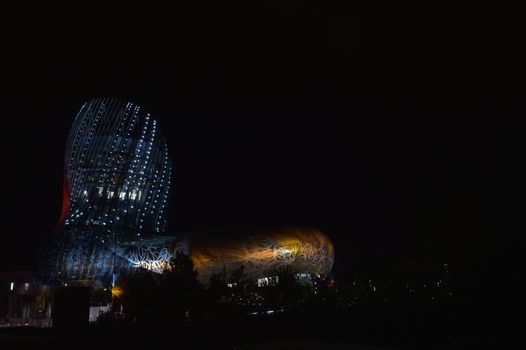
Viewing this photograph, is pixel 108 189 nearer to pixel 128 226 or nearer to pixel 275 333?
pixel 128 226

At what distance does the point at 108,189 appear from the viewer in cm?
6688

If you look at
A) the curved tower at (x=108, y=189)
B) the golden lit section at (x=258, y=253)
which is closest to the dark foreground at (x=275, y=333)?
the golden lit section at (x=258, y=253)

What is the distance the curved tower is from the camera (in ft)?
203

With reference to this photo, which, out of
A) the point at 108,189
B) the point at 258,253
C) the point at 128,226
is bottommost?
the point at 258,253

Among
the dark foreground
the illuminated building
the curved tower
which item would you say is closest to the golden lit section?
the illuminated building

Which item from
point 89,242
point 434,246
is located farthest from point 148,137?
point 434,246

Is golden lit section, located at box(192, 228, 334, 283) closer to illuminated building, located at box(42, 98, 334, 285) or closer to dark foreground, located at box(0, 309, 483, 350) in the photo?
illuminated building, located at box(42, 98, 334, 285)

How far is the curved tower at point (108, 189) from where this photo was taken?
61.8m

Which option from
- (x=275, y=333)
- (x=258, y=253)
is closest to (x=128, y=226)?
(x=258, y=253)

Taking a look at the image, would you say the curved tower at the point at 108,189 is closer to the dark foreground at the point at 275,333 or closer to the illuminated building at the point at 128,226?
the illuminated building at the point at 128,226

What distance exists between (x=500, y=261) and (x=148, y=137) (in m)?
60.1

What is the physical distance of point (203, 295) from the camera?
29.2m

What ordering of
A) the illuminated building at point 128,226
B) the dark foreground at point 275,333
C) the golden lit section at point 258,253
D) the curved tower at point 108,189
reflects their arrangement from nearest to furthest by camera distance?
the dark foreground at point 275,333 → the golden lit section at point 258,253 → the illuminated building at point 128,226 → the curved tower at point 108,189

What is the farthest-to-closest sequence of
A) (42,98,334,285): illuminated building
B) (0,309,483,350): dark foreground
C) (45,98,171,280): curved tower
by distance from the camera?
1. (45,98,171,280): curved tower
2. (42,98,334,285): illuminated building
3. (0,309,483,350): dark foreground
